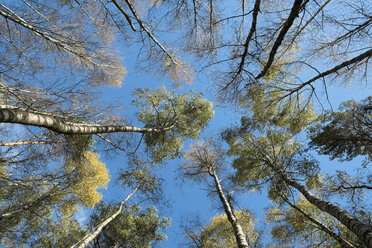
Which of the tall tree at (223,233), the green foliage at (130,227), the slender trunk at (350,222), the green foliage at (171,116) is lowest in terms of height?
the slender trunk at (350,222)

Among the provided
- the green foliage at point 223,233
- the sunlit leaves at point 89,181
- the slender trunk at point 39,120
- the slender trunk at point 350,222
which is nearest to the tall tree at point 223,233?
the green foliage at point 223,233

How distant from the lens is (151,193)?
8.76 metres

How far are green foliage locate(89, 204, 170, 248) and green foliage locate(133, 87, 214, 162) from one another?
129 inches

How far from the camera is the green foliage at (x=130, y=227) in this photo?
9.04 metres

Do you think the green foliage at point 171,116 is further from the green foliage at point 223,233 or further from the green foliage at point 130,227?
the green foliage at point 223,233

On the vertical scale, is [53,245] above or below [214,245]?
above

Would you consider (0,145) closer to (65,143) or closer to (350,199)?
(65,143)

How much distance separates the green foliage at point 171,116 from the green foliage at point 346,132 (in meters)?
5.74

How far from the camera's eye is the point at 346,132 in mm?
5348

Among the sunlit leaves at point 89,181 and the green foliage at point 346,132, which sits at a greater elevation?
the sunlit leaves at point 89,181

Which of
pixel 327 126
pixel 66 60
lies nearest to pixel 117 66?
pixel 66 60

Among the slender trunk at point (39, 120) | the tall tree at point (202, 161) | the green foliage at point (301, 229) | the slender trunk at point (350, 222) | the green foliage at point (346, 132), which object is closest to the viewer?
the slender trunk at point (39, 120)

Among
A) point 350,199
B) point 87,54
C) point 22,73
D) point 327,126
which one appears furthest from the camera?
point 327,126

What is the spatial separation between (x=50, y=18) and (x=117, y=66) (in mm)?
2055
